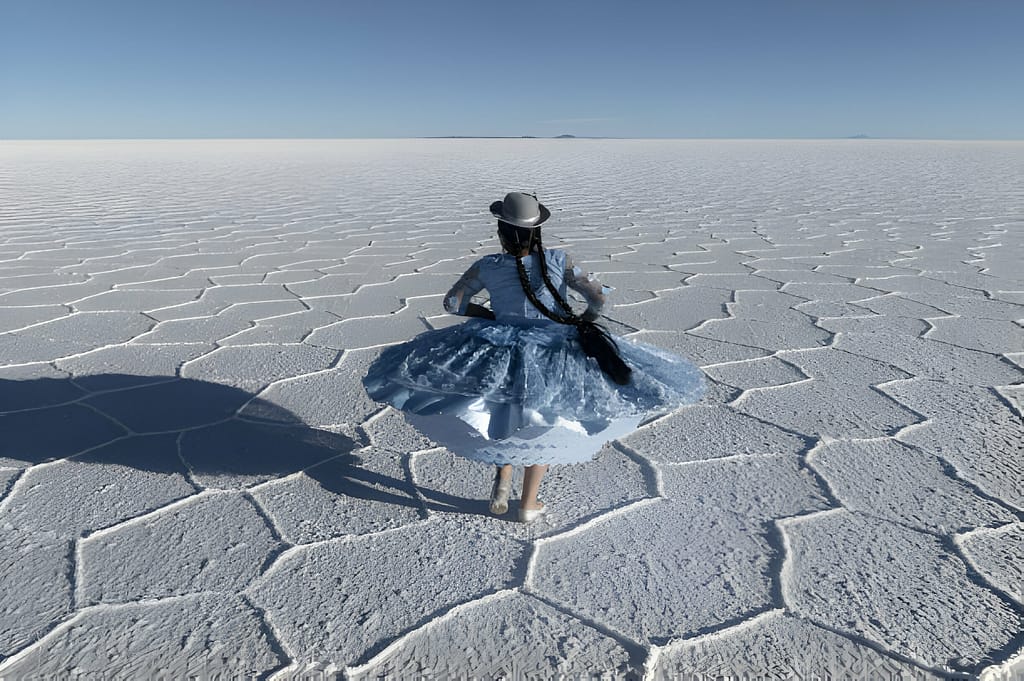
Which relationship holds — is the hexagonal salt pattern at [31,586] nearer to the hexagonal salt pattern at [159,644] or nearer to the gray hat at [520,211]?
the hexagonal salt pattern at [159,644]

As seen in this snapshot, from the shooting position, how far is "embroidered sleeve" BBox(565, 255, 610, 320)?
1634 mm

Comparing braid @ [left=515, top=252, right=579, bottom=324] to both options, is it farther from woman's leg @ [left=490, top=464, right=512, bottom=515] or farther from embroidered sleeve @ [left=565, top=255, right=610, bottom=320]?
woman's leg @ [left=490, top=464, right=512, bottom=515]

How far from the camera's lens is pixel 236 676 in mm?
1289

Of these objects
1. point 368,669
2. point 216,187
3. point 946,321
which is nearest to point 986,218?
point 946,321

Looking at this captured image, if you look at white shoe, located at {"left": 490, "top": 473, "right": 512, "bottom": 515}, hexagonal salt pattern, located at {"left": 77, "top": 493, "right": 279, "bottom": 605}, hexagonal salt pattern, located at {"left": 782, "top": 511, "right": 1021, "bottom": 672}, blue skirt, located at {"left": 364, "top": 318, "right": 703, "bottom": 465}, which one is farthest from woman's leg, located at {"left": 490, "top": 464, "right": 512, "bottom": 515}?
hexagonal salt pattern, located at {"left": 782, "top": 511, "right": 1021, "bottom": 672}

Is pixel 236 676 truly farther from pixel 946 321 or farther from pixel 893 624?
pixel 946 321

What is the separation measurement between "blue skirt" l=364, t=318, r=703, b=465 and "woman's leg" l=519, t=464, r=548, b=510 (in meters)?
0.11

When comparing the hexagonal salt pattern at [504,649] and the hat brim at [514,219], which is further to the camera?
the hat brim at [514,219]

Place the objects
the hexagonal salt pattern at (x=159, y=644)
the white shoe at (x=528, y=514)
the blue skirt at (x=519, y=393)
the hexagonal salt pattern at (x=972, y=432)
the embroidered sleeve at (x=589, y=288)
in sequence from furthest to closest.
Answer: the hexagonal salt pattern at (x=972, y=432), the white shoe at (x=528, y=514), the embroidered sleeve at (x=589, y=288), the blue skirt at (x=519, y=393), the hexagonal salt pattern at (x=159, y=644)

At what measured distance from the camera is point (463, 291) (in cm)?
171

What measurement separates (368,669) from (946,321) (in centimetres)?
300

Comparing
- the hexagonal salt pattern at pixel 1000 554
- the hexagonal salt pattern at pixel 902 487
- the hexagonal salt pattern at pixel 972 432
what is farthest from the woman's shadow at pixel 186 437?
the hexagonal salt pattern at pixel 972 432

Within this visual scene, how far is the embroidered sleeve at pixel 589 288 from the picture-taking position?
163cm

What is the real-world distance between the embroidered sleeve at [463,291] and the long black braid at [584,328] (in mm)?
112
